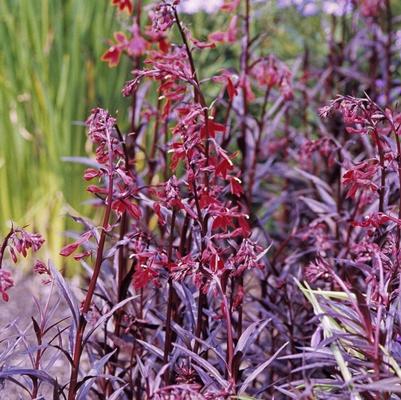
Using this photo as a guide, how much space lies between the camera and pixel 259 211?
14.5 ft

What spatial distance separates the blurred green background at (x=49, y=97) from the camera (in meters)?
3.65

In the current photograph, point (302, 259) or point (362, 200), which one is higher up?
point (362, 200)

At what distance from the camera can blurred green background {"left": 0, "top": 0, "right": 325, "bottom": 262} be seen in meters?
3.65

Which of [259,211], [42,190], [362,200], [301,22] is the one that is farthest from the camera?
[301,22]

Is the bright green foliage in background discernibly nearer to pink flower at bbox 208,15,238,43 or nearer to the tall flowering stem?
pink flower at bbox 208,15,238,43

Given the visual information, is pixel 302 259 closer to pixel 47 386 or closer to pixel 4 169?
pixel 47 386

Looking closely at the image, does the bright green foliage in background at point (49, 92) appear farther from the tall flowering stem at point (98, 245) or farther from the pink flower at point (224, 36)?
the tall flowering stem at point (98, 245)

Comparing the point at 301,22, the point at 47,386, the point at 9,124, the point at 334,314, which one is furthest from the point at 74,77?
the point at 334,314

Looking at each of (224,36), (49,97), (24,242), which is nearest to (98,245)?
(24,242)

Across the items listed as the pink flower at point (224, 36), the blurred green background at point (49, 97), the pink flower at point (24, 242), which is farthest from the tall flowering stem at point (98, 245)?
the blurred green background at point (49, 97)

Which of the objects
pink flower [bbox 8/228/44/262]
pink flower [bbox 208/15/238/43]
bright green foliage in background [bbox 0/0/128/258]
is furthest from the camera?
bright green foliage in background [bbox 0/0/128/258]

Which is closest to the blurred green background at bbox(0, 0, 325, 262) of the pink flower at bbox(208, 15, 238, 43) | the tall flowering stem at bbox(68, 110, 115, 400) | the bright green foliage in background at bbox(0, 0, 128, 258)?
the bright green foliage in background at bbox(0, 0, 128, 258)

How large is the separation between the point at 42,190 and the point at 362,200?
193 cm

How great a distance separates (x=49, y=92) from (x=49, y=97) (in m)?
0.04
